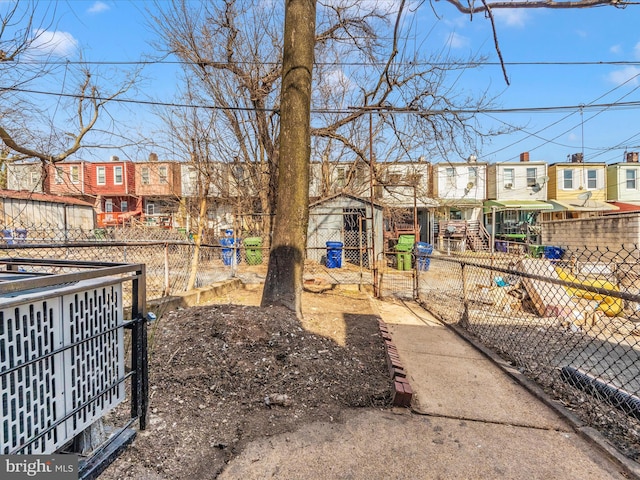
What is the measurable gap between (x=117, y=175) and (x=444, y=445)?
34.2 metres

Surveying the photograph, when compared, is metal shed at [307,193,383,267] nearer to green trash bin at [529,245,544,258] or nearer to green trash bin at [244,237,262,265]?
green trash bin at [244,237,262,265]

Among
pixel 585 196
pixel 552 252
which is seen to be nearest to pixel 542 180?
pixel 585 196

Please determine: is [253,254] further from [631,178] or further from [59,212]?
[631,178]

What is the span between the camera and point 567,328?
595 cm

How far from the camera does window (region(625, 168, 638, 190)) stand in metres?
28.0

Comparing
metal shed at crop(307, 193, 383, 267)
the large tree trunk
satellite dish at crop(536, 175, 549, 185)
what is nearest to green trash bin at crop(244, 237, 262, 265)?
metal shed at crop(307, 193, 383, 267)

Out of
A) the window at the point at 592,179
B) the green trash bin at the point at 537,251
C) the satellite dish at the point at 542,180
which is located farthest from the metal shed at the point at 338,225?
the window at the point at 592,179

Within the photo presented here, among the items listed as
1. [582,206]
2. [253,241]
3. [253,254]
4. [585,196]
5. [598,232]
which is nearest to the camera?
[253,254]

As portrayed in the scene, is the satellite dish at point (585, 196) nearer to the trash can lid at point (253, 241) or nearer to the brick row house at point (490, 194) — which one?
the brick row house at point (490, 194)

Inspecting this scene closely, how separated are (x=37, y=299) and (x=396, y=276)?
12.3m

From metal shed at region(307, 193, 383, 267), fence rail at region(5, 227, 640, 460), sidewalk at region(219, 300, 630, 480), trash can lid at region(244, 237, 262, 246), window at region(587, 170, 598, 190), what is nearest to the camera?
sidewalk at region(219, 300, 630, 480)

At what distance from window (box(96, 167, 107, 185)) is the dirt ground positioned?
31429 mm

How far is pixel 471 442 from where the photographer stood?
230 cm

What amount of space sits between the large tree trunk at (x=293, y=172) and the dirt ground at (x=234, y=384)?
2.65 ft
